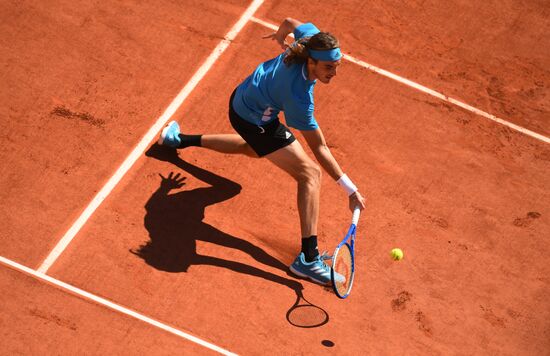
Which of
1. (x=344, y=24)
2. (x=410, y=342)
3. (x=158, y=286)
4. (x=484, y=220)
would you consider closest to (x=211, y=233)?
(x=158, y=286)

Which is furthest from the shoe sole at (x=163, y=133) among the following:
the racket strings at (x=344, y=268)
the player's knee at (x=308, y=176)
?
the racket strings at (x=344, y=268)

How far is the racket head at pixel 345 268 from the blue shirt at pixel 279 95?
3.53ft

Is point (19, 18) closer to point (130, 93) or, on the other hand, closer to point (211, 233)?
point (130, 93)

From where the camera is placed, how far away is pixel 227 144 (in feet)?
25.7

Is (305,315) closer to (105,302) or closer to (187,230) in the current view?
(187,230)

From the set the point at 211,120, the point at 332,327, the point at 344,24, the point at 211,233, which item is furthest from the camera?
the point at 344,24

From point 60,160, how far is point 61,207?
0.56m

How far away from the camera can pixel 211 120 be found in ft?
27.8

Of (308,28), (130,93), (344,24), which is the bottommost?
(130,93)

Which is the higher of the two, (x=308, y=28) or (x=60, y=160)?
(x=308, y=28)

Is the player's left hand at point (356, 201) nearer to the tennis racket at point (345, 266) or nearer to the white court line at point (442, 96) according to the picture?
the tennis racket at point (345, 266)

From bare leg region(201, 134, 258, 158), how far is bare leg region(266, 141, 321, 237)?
0.50m

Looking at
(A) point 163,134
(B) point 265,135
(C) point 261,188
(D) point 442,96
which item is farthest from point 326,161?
(D) point 442,96

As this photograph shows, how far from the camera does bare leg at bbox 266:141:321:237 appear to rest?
7.21m
